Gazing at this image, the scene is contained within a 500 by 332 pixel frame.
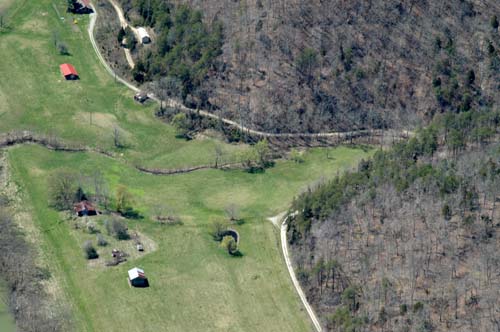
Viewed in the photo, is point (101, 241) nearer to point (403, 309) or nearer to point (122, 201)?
point (122, 201)

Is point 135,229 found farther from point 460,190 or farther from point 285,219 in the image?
point 460,190

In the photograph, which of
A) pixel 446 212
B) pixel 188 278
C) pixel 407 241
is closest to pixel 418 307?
pixel 407 241

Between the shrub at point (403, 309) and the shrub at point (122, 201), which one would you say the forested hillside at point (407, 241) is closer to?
the shrub at point (403, 309)

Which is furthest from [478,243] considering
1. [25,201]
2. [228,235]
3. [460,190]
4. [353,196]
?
[25,201]

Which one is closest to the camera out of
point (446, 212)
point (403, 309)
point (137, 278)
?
point (403, 309)

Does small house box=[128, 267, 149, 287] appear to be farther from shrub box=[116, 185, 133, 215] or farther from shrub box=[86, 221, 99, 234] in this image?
shrub box=[116, 185, 133, 215]

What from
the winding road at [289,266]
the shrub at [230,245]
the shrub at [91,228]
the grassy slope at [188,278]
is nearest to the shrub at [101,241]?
the shrub at [91,228]
